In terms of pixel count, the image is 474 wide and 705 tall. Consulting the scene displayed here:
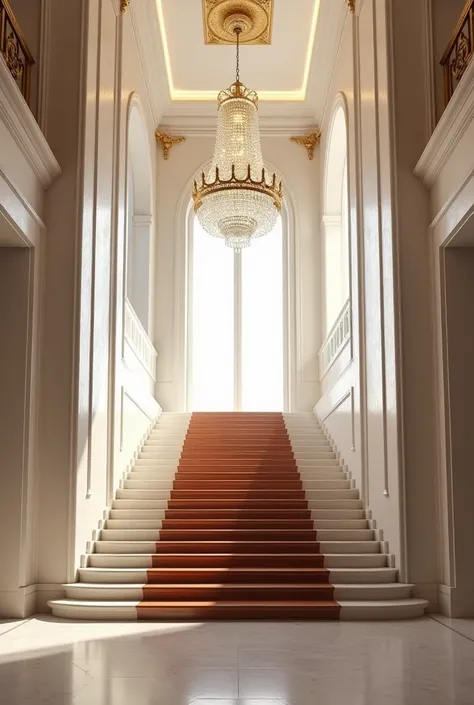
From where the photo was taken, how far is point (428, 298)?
345 inches

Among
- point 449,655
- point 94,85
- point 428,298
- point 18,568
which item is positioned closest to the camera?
point 449,655

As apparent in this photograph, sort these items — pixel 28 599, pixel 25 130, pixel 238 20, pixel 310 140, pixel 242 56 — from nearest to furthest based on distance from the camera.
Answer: pixel 25 130, pixel 28 599, pixel 238 20, pixel 242 56, pixel 310 140

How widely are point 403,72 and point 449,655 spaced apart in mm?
6256

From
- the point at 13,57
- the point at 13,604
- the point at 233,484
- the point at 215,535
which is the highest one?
the point at 13,57

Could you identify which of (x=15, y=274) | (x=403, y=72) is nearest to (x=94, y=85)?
(x=15, y=274)

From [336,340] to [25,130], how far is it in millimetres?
7536

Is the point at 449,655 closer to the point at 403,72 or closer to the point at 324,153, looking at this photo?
the point at 403,72

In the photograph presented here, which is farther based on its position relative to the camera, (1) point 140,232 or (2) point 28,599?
(1) point 140,232

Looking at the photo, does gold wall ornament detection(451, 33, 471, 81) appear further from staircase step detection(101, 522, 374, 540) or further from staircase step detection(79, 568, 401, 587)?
staircase step detection(101, 522, 374, 540)

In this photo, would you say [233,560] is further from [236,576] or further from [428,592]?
[428,592]

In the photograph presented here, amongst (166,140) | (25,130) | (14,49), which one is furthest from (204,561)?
(166,140)

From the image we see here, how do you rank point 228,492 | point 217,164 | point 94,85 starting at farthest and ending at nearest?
point 217,164 → point 228,492 → point 94,85

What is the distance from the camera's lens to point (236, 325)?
1747 cm

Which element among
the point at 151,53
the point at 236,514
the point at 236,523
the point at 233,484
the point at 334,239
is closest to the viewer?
the point at 236,523
